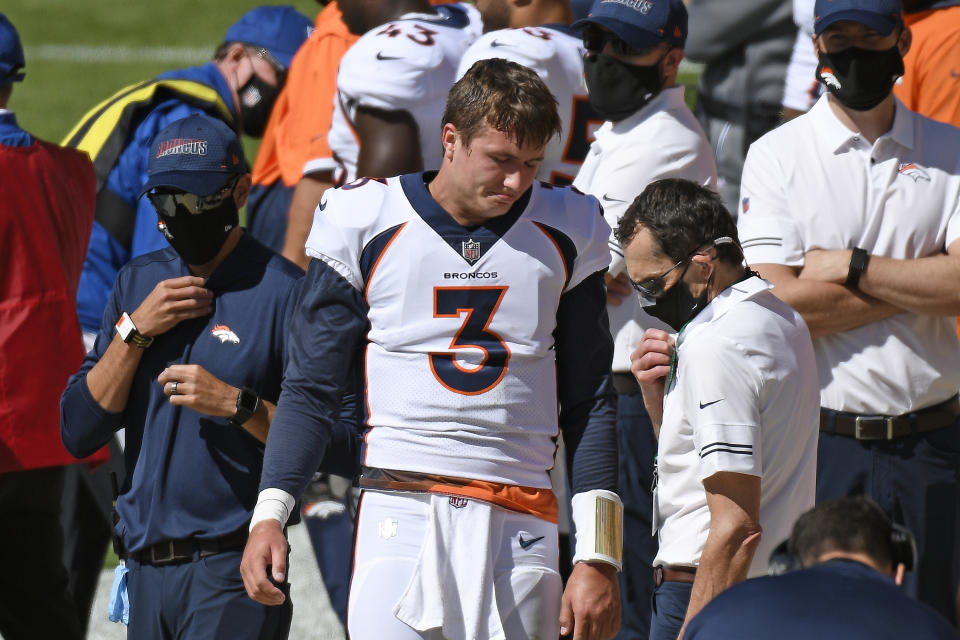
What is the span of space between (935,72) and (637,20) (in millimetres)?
1429

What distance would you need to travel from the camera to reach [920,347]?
193 inches

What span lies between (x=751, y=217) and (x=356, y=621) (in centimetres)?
205

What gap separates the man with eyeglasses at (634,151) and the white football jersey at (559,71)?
0.99 feet

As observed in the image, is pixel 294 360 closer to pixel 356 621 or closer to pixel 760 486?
pixel 356 621

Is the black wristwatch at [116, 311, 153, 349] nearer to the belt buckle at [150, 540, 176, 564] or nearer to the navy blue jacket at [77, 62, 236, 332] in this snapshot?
the belt buckle at [150, 540, 176, 564]

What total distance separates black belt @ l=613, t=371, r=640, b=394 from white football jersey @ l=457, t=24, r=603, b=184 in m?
0.95

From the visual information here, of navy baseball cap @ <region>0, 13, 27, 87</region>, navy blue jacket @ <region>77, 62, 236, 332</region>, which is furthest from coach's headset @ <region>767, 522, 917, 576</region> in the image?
navy blue jacket @ <region>77, 62, 236, 332</region>

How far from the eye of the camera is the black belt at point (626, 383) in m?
5.24

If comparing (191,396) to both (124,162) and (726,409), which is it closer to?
(726,409)

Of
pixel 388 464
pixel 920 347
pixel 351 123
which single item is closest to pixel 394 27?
pixel 351 123

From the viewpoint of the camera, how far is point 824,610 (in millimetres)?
2547

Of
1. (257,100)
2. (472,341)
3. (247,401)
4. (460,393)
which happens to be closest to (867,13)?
(472,341)

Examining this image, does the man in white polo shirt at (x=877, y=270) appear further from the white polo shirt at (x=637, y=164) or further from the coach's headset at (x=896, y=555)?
the coach's headset at (x=896, y=555)

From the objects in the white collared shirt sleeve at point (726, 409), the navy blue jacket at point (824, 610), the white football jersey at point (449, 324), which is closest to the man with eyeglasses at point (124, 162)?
the white football jersey at point (449, 324)
